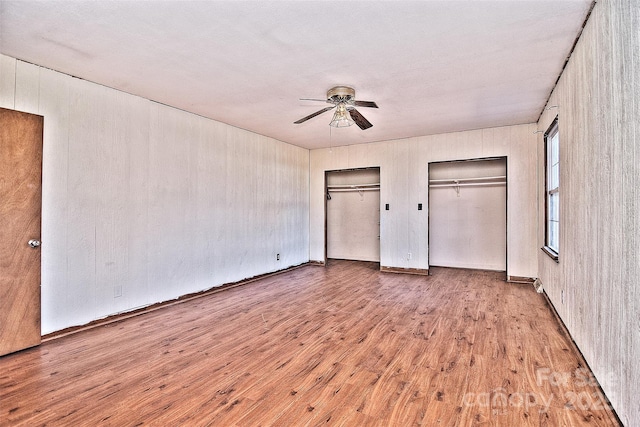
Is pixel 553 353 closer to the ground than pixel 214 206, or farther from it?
closer to the ground

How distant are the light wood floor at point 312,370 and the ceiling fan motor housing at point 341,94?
8.15 ft

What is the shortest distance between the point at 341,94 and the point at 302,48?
92 cm

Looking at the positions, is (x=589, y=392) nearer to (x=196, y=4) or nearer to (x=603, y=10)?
(x=603, y=10)

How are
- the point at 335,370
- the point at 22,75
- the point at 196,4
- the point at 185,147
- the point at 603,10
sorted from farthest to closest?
the point at 185,147
the point at 22,75
the point at 335,370
the point at 196,4
the point at 603,10

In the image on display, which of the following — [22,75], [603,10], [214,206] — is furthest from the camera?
[214,206]

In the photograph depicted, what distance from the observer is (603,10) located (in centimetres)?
202

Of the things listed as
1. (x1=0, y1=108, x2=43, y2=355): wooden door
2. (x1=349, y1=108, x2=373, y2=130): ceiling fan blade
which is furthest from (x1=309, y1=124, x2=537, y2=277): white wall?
(x1=0, y1=108, x2=43, y2=355): wooden door

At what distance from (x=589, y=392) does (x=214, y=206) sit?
4.60 m

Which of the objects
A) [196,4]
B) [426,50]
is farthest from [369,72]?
[196,4]

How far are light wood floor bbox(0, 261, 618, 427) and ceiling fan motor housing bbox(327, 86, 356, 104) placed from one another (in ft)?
8.15

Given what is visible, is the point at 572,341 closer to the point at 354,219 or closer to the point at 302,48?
the point at 302,48

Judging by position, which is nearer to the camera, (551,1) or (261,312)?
(551,1)

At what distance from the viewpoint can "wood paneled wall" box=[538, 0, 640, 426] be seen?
1645mm

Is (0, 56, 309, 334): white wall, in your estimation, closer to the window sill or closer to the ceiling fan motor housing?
the ceiling fan motor housing
